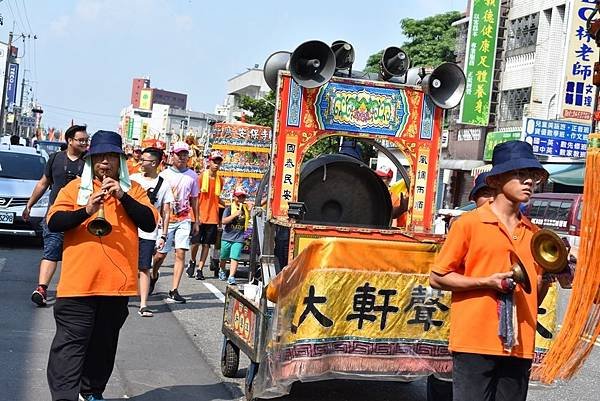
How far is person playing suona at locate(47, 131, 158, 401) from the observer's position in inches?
212

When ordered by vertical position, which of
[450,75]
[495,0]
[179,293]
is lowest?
[179,293]

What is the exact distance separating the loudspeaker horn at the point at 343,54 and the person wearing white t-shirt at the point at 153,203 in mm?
2887

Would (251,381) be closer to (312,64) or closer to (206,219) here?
(312,64)

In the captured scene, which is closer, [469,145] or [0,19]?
[0,19]

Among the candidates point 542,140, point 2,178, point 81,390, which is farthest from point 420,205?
point 542,140

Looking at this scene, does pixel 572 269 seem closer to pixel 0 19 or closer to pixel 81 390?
pixel 81 390

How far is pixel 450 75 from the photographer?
7684 mm

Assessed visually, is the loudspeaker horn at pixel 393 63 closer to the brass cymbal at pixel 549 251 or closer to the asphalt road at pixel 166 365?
the asphalt road at pixel 166 365

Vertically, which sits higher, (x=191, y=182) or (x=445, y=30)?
(x=445, y=30)

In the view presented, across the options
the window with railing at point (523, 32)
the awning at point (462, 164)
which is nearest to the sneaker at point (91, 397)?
the window with railing at point (523, 32)

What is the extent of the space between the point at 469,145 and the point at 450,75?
33629 mm

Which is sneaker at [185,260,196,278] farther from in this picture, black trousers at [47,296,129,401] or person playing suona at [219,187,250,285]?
black trousers at [47,296,129,401]

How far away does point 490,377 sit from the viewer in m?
4.22

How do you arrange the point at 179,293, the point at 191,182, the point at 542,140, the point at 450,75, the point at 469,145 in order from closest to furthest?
the point at 450,75
the point at 191,182
the point at 179,293
the point at 542,140
the point at 469,145
